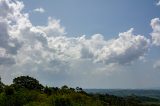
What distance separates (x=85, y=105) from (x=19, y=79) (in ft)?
298

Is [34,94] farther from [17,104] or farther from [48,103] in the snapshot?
[48,103]

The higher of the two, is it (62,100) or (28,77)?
(28,77)

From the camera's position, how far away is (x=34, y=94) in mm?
115000

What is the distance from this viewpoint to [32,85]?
189m

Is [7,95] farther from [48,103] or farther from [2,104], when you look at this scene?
[48,103]

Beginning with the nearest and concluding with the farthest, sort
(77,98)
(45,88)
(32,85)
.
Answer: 1. (77,98)
2. (45,88)
3. (32,85)

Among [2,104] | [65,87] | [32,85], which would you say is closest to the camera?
[2,104]

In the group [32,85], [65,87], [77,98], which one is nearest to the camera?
[77,98]

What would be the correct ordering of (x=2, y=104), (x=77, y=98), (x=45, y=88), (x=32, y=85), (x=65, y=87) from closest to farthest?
1. (x=2, y=104)
2. (x=77, y=98)
3. (x=65, y=87)
4. (x=45, y=88)
5. (x=32, y=85)

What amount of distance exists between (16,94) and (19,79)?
277ft

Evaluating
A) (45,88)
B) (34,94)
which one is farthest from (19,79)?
(34,94)

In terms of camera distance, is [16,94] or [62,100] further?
[16,94]

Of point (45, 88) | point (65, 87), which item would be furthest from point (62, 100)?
point (45, 88)

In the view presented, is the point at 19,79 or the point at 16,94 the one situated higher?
the point at 19,79
